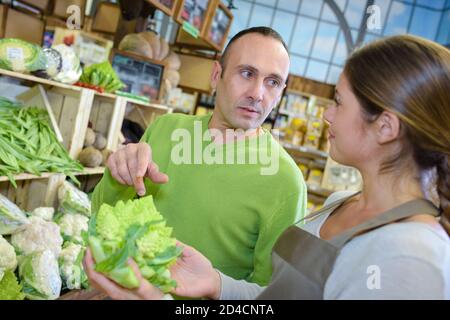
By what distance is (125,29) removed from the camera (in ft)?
12.5

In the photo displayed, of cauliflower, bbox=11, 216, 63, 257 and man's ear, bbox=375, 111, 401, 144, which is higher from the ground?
man's ear, bbox=375, 111, 401, 144

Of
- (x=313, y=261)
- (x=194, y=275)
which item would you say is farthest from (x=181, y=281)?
(x=313, y=261)

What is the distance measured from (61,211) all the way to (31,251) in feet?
1.89

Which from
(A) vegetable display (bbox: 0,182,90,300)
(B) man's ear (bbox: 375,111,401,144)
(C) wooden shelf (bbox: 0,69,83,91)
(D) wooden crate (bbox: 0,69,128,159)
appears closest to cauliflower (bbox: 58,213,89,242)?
(A) vegetable display (bbox: 0,182,90,300)

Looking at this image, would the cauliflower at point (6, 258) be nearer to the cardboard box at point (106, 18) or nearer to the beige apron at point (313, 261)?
the beige apron at point (313, 261)

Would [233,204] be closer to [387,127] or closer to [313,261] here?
[313,261]

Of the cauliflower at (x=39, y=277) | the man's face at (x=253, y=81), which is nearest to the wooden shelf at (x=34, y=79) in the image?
the cauliflower at (x=39, y=277)

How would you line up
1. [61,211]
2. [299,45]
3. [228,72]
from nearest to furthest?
[228,72] → [61,211] → [299,45]

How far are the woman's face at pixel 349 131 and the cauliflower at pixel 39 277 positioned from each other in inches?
61.5

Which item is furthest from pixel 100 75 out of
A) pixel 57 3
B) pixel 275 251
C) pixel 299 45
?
pixel 299 45

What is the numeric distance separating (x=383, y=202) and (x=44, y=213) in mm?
2112

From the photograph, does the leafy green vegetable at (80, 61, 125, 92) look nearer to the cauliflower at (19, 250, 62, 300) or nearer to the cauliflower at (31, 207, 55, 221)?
the cauliflower at (31, 207, 55, 221)

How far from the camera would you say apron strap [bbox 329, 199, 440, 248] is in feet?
3.19
